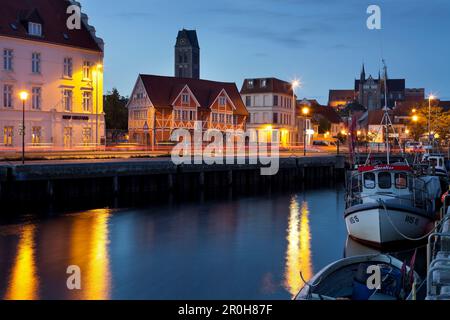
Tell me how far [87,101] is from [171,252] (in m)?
39.1

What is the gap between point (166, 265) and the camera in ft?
76.2

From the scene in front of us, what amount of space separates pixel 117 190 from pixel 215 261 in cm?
2255

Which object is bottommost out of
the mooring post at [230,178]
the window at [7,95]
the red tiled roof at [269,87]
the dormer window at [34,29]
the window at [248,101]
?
the mooring post at [230,178]

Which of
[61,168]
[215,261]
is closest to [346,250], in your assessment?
[215,261]

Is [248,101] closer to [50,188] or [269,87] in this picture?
[269,87]

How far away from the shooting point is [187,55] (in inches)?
6580

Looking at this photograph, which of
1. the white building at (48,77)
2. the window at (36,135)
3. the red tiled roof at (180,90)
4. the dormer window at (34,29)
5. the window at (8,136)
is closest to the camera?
the window at (8,136)

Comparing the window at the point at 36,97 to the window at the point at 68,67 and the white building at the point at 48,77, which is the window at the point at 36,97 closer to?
the white building at the point at 48,77

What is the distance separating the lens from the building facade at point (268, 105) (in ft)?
320

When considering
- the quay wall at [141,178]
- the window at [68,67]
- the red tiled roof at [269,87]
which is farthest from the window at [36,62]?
the red tiled roof at [269,87]

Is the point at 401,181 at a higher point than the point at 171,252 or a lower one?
higher

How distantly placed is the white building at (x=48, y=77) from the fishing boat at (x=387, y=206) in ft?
123

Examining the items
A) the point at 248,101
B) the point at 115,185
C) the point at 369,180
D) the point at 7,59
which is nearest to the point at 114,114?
the point at 248,101
